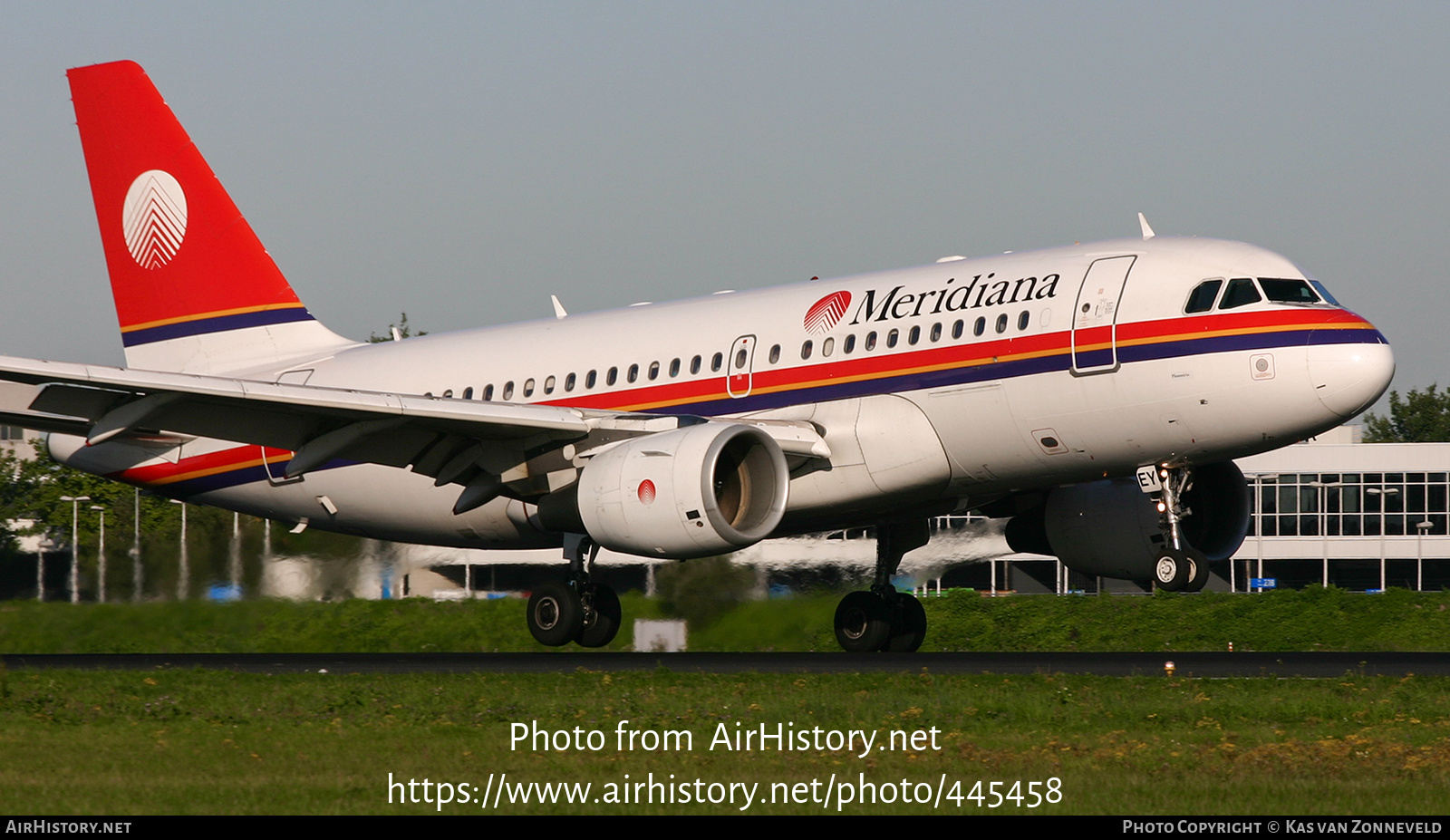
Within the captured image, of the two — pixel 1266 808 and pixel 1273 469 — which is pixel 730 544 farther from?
pixel 1273 469

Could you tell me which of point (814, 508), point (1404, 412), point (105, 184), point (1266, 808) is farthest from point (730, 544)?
point (1404, 412)

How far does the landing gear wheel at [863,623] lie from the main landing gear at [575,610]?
350 cm

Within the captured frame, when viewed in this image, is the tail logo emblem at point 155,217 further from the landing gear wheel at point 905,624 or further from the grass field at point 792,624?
the landing gear wheel at point 905,624

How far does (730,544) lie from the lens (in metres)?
21.2

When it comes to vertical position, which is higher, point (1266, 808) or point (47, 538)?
point (47, 538)

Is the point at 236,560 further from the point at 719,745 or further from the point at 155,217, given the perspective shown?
the point at 719,745

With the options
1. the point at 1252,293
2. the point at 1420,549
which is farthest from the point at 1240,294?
the point at 1420,549

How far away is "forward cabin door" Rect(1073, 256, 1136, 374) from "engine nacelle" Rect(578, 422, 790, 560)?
3.98 meters

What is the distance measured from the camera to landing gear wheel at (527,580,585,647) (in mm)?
24734

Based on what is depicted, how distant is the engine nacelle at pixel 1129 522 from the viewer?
24.6 m

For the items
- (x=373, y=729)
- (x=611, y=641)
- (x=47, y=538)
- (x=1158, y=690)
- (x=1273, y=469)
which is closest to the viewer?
(x=373, y=729)

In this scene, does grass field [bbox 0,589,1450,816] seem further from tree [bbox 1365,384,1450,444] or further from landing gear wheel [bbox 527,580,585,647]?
tree [bbox 1365,384,1450,444]

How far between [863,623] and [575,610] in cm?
439

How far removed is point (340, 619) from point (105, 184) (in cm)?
865
